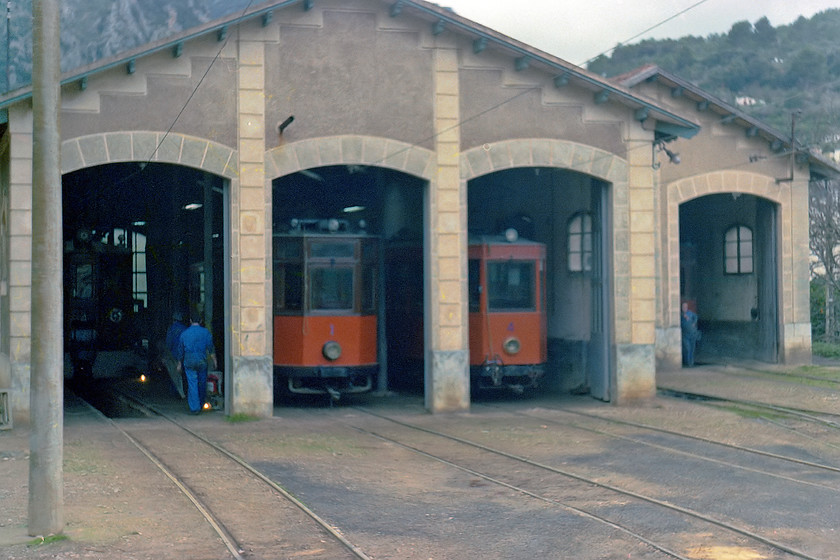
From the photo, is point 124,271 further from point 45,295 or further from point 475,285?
point 45,295

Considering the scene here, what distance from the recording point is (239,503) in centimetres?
947

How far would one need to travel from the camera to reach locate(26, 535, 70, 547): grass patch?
7.78 m

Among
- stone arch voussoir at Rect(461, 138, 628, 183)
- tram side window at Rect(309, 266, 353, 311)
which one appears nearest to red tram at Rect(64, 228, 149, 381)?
tram side window at Rect(309, 266, 353, 311)

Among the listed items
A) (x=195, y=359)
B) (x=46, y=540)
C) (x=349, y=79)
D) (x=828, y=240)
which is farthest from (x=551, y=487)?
(x=828, y=240)

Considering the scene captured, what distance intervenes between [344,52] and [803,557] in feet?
34.7

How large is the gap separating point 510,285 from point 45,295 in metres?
10.9

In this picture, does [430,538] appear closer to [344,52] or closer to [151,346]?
[344,52]

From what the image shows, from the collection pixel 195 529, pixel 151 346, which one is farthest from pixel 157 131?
pixel 151 346

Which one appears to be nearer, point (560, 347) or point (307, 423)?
point (307, 423)

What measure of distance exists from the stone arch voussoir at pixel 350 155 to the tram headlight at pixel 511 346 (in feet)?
11.0

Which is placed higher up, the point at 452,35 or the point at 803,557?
the point at 452,35

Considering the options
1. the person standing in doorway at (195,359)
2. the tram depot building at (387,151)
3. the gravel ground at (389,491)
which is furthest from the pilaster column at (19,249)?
the person standing in doorway at (195,359)

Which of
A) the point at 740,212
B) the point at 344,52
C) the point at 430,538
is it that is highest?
the point at 344,52

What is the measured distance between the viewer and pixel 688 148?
22484 millimetres
